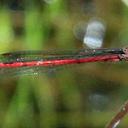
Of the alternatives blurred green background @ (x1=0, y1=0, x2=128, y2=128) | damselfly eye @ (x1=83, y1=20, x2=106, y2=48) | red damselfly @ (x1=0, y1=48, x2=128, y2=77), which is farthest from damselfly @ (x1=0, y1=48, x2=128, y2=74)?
damselfly eye @ (x1=83, y1=20, x2=106, y2=48)

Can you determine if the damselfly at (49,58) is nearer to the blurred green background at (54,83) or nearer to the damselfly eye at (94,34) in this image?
the blurred green background at (54,83)

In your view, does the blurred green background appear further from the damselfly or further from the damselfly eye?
the damselfly

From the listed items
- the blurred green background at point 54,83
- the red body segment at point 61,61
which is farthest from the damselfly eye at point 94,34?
the red body segment at point 61,61

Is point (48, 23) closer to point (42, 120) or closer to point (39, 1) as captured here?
point (39, 1)

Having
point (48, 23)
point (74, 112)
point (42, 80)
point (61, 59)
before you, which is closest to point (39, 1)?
point (48, 23)

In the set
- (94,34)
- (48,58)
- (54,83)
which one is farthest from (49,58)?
(94,34)

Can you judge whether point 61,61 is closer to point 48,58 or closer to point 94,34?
point 48,58
